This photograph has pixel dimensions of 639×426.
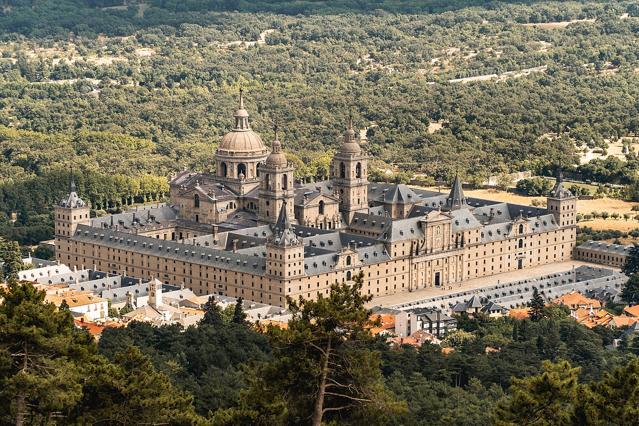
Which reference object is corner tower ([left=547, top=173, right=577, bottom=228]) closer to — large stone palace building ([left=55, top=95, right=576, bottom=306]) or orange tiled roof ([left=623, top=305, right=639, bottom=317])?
large stone palace building ([left=55, top=95, right=576, bottom=306])

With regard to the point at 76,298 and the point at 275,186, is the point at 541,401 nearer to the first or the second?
the point at 76,298

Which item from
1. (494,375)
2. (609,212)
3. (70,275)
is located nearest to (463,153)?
(609,212)

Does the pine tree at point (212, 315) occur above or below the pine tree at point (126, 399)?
below

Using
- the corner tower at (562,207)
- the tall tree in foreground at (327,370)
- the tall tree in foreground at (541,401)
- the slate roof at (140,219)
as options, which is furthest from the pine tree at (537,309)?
the tall tree in foreground at (327,370)

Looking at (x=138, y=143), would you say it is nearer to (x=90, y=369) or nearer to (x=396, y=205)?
(x=396, y=205)

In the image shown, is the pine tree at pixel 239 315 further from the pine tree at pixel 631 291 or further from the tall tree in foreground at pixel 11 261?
the pine tree at pixel 631 291

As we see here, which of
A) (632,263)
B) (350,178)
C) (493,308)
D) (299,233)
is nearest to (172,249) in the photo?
(299,233)
